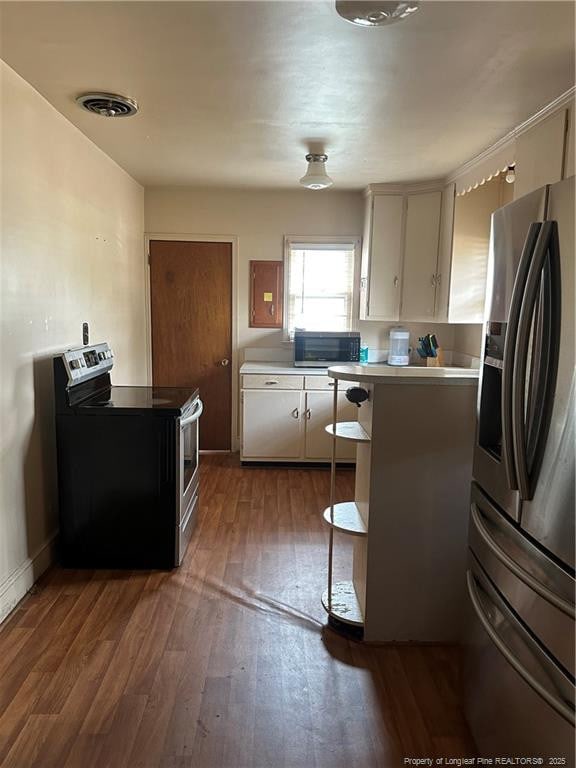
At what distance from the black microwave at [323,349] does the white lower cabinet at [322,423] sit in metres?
0.35

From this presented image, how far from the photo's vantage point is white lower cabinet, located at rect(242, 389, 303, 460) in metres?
4.46

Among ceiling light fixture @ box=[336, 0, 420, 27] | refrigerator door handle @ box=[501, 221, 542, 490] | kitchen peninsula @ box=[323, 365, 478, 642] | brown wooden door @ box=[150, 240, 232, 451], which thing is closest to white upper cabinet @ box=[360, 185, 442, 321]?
brown wooden door @ box=[150, 240, 232, 451]

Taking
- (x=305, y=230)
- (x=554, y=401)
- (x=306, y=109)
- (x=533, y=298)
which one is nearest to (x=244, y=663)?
(x=554, y=401)

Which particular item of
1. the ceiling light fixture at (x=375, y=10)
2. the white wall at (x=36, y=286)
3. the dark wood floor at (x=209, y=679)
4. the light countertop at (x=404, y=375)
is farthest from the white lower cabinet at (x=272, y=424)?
the ceiling light fixture at (x=375, y=10)

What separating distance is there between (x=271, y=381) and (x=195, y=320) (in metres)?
0.98

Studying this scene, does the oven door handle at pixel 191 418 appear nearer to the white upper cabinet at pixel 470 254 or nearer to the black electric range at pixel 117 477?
the black electric range at pixel 117 477

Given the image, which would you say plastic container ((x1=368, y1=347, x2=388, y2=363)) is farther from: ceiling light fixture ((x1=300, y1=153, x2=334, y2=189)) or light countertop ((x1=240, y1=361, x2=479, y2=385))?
light countertop ((x1=240, y1=361, x2=479, y2=385))

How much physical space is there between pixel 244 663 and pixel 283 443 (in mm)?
2479

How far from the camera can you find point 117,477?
2766mm

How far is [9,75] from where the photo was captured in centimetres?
226

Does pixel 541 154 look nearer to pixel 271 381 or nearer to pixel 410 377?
pixel 410 377

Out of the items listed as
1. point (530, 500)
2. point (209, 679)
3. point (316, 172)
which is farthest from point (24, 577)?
point (316, 172)

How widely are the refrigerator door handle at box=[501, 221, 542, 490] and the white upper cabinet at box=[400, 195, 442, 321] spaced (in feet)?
9.55

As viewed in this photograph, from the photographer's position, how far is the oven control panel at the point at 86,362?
2.70m
